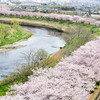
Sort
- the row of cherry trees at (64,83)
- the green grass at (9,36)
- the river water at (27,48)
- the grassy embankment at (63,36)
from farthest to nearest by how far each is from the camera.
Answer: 1. the green grass at (9,36)
2. the river water at (27,48)
3. the grassy embankment at (63,36)
4. the row of cherry trees at (64,83)

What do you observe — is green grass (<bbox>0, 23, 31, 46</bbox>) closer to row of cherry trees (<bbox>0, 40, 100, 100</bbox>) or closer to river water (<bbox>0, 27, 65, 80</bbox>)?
river water (<bbox>0, 27, 65, 80</bbox>)

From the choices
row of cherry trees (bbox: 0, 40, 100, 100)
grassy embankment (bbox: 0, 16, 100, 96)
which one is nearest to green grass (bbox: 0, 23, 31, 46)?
grassy embankment (bbox: 0, 16, 100, 96)

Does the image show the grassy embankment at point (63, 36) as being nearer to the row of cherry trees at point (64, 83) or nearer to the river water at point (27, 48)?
the river water at point (27, 48)

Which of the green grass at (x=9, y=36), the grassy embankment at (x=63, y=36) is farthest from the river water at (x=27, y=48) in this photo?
the grassy embankment at (x=63, y=36)

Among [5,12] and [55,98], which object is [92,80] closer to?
[55,98]

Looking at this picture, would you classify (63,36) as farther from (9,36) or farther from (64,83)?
(64,83)

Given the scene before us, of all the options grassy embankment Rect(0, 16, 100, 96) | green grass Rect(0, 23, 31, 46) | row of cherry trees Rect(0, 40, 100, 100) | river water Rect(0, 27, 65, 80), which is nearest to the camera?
row of cherry trees Rect(0, 40, 100, 100)

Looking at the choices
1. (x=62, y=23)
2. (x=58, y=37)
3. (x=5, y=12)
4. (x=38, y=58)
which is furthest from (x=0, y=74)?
(x=5, y=12)
